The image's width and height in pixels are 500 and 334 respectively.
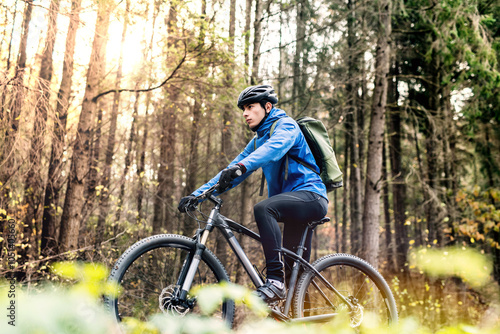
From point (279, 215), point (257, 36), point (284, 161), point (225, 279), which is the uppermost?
point (257, 36)

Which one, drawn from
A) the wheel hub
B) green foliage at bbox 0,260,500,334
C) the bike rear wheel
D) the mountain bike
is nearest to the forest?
the bike rear wheel

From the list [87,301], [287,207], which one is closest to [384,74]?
[287,207]

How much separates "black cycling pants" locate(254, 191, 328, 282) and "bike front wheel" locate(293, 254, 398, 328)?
0.37m

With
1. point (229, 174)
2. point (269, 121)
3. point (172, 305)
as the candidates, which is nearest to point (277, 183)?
point (269, 121)

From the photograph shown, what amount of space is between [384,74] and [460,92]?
5110mm

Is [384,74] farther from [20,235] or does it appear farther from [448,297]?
[20,235]

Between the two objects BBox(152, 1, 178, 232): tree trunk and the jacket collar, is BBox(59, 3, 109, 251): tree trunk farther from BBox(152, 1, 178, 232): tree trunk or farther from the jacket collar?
the jacket collar

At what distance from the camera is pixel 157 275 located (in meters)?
3.42

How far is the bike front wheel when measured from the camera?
10.3ft

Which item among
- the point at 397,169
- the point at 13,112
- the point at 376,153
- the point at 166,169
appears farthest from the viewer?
the point at 397,169

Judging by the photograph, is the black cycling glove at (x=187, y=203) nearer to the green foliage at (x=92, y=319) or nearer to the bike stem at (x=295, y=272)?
the bike stem at (x=295, y=272)

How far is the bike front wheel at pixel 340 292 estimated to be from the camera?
10.3ft

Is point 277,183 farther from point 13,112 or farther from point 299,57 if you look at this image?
point 299,57

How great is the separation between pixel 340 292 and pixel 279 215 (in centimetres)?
103
